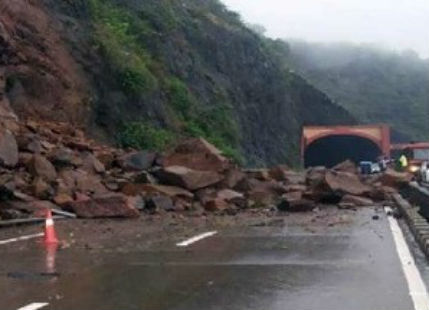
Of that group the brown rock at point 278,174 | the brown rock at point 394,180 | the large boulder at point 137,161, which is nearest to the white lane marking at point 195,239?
the large boulder at point 137,161

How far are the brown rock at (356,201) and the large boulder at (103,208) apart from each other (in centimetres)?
771

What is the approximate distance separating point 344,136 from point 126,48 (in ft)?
115

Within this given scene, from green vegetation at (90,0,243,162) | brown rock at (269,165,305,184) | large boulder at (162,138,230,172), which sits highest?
green vegetation at (90,0,243,162)

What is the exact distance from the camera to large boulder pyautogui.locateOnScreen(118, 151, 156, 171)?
87.2ft

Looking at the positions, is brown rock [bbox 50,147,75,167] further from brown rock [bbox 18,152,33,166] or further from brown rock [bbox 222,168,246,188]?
brown rock [bbox 222,168,246,188]

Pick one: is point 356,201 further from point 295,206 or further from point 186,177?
point 186,177

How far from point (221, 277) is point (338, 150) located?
70530 mm

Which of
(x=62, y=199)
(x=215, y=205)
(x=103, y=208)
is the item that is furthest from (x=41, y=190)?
(x=215, y=205)

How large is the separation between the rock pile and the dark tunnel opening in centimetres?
4262

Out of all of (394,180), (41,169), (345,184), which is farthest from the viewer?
(394,180)

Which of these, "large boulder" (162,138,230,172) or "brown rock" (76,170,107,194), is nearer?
"brown rock" (76,170,107,194)

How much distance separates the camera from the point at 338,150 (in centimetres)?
7988

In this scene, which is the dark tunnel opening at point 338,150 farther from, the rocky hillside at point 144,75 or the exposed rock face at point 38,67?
the exposed rock face at point 38,67

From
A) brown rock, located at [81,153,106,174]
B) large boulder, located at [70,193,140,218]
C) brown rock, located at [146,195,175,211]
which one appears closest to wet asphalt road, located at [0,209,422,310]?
large boulder, located at [70,193,140,218]
